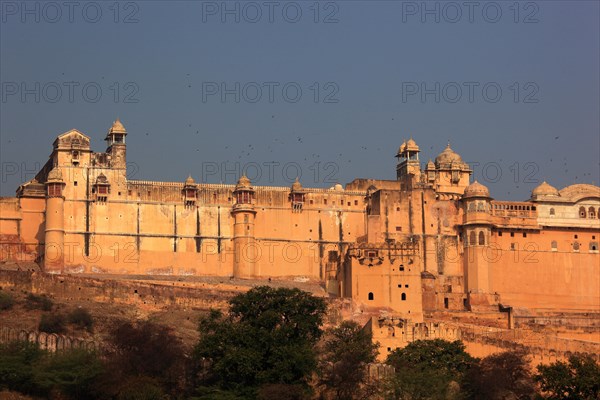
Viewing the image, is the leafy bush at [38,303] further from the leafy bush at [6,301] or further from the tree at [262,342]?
the tree at [262,342]

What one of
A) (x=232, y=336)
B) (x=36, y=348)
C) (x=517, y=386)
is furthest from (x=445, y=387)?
(x=36, y=348)

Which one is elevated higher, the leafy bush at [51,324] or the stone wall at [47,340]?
the leafy bush at [51,324]

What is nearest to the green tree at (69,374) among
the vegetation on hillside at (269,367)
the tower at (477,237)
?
the vegetation on hillside at (269,367)

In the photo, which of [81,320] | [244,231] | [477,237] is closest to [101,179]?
[244,231]

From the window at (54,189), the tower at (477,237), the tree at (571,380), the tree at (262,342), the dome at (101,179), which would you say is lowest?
the tree at (571,380)

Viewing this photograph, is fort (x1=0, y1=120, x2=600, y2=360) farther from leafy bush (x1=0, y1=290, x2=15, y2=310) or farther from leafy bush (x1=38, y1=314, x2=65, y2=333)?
leafy bush (x1=38, y1=314, x2=65, y2=333)

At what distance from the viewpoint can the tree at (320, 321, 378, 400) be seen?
5731 cm

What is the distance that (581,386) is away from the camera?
57125 millimetres

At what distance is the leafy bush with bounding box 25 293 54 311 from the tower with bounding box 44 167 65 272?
237 inches

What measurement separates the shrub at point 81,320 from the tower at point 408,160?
2299 cm

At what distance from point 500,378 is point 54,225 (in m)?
24.1

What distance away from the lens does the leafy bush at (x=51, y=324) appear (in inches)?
2395

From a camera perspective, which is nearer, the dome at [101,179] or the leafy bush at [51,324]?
the leafy bush at [51,324]

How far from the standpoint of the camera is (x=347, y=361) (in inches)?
2292
